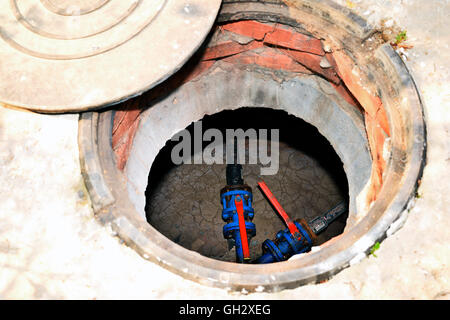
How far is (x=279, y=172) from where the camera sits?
5.76 m

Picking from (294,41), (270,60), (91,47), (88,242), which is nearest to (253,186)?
(270,60)

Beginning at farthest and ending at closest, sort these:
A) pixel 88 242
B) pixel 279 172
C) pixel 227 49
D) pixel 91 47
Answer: pixel 279 172, pixel 227 49, pixel 91 47, pixel 88 242

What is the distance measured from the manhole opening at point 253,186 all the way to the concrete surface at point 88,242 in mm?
2633

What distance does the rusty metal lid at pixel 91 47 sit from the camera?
279 cm

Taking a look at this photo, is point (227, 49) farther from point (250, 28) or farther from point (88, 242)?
point (88, 242)

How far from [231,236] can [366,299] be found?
2462 mm

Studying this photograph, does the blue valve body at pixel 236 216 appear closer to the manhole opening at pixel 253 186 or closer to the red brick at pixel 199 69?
the manhole opening at pixel 253 186

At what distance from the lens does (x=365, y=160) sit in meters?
3.64

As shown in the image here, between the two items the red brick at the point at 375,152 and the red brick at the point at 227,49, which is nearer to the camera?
the red brick at the point at 375,152

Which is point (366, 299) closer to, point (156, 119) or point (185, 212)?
point (156, 119)

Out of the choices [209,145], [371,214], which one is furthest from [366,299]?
[209,145]

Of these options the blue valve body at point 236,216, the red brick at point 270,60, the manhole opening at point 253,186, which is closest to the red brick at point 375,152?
the red brick at point 270,60

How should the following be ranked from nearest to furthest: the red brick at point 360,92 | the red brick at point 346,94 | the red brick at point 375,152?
1. the red brick at point 375,152
2. the red brick at point 360,92
3. the red brick at point 346,94

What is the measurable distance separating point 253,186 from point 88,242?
130 inches
